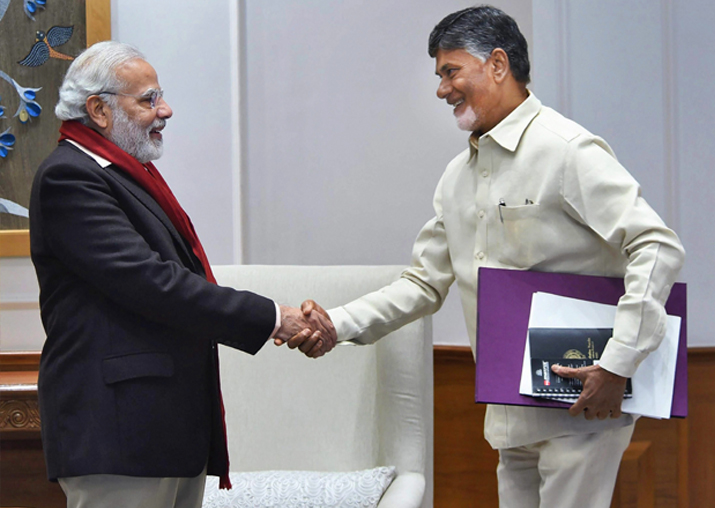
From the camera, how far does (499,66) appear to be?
1803 millimetres

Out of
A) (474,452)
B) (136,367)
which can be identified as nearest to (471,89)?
(136,367)

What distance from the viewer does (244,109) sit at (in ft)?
9.81

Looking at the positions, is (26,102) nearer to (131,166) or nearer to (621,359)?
(131,166)

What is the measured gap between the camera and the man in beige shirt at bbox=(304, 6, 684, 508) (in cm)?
152

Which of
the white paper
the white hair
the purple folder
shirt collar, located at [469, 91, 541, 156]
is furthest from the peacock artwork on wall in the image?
the white paper

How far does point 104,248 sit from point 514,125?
1.04m

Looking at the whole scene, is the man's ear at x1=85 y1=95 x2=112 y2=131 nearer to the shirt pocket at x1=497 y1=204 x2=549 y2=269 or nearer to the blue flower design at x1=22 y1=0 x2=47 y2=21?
the shirt pocket at x1=497 y1=204 x2=549 y2=269

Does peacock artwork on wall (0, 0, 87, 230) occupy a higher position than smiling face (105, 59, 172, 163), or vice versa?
peacock artwork on wall (0, 0, 87, 230)

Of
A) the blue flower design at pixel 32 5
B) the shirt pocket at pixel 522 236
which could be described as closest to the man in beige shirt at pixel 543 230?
the shirt pocket at pixel 522 236

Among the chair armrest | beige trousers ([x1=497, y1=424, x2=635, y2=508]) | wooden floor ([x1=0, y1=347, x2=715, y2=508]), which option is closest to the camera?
beige trousers ([x1=497, y1=424, x2=635, y2=508])

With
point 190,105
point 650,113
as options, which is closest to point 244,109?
point 190,105

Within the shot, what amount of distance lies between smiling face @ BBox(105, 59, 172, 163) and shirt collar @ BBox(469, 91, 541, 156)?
870 millimetres

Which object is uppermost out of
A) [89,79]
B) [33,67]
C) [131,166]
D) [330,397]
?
[33,67]

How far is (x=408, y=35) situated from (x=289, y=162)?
0.73 meters
